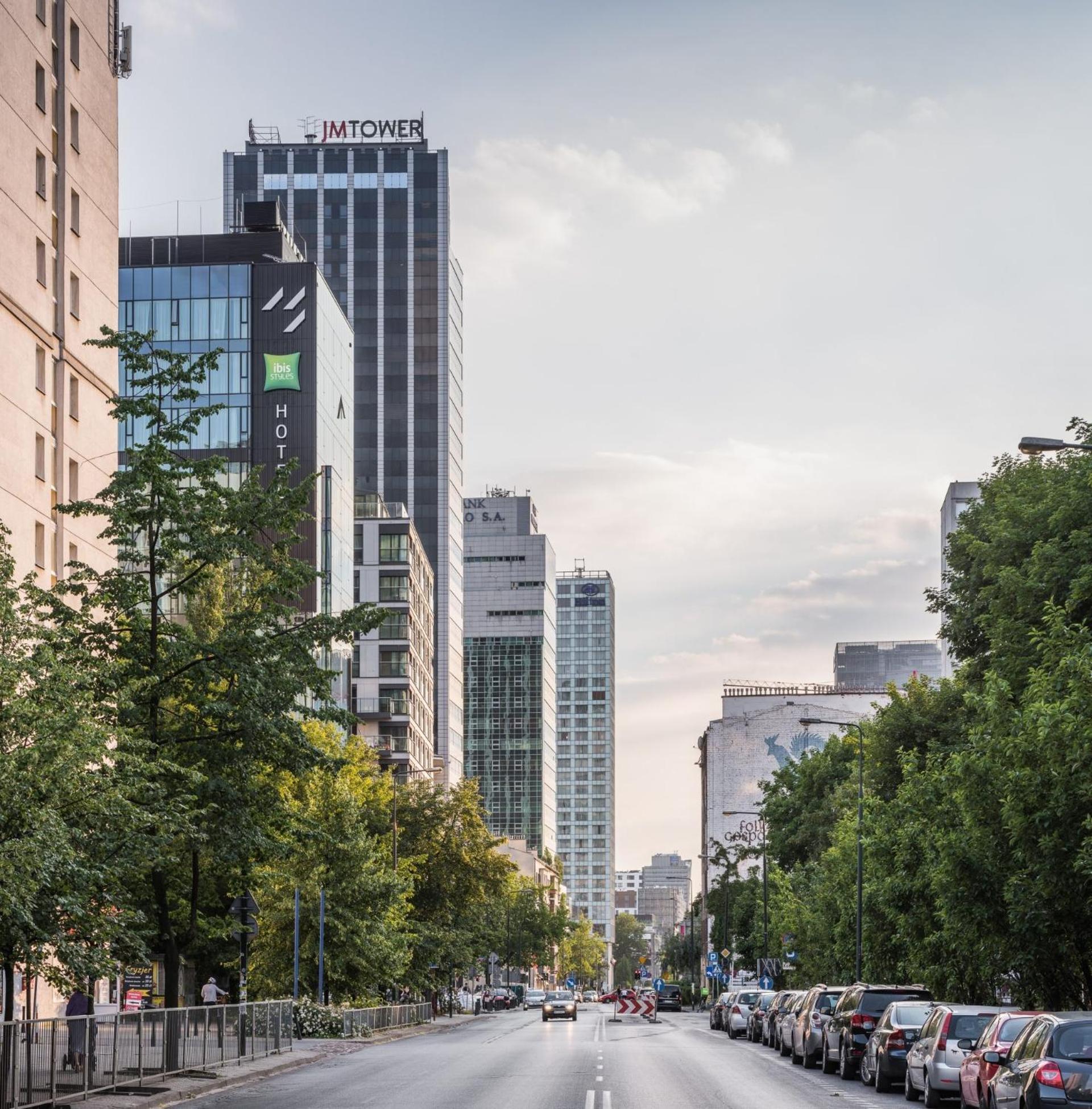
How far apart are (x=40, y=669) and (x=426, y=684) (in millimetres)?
124446

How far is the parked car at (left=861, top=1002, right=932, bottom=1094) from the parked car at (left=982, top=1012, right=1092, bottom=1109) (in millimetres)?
10143

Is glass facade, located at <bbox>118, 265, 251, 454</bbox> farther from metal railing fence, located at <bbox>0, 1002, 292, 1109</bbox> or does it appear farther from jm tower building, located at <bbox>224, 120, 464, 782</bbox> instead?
metal railing fence, located at <bbox>0, 1002, 292, 1109</bbox>

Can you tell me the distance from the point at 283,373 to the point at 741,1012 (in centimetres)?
6381

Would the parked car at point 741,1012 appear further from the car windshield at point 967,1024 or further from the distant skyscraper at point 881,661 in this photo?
the distant skyscraper at point 881,661

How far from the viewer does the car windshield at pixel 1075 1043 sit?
60.7ft

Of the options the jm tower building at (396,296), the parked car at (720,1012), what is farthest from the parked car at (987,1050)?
the jm tower building at (396,296)

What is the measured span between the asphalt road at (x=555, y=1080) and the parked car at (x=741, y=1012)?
7.10m

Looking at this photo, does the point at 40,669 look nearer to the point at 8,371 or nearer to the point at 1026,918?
the point at 1026,918

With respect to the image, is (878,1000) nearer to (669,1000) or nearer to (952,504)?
(669,1000)

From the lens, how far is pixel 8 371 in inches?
2064

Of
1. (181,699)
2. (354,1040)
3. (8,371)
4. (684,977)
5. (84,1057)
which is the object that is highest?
(8,371)

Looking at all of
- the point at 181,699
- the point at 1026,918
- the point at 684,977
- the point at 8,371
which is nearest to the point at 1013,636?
the point at 1026,918

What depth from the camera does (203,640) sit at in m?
33.0

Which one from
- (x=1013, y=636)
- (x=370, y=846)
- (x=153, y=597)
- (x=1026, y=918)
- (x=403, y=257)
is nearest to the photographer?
(x=1026, y=918)
